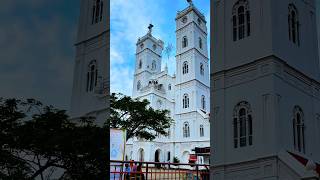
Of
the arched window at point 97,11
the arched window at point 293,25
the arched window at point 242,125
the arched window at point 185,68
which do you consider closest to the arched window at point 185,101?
the arched window at point 185,68

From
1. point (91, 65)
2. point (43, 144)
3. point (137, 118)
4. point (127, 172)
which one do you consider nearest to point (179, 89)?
point (137, 118)

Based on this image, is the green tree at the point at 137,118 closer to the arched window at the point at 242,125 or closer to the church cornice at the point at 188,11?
the church cornice at the point at 188,11

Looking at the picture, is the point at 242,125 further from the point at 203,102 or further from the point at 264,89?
the point at 203,102

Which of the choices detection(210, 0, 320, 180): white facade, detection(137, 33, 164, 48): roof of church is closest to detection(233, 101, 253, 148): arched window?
detection(210, 0, 320, 180): white facade

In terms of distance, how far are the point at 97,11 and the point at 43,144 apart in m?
0.46

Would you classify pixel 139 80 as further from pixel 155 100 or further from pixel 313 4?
pixel 313 4

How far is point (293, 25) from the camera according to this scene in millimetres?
2195

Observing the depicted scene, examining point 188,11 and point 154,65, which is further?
point 188,11

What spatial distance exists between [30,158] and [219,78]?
141 centimetres

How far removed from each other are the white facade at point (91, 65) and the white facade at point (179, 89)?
0.44 meters

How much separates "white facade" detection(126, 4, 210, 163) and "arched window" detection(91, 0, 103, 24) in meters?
0.41

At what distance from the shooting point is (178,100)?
5.33ft

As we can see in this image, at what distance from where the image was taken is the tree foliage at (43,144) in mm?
622

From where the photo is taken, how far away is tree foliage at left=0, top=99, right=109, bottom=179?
62 cm
